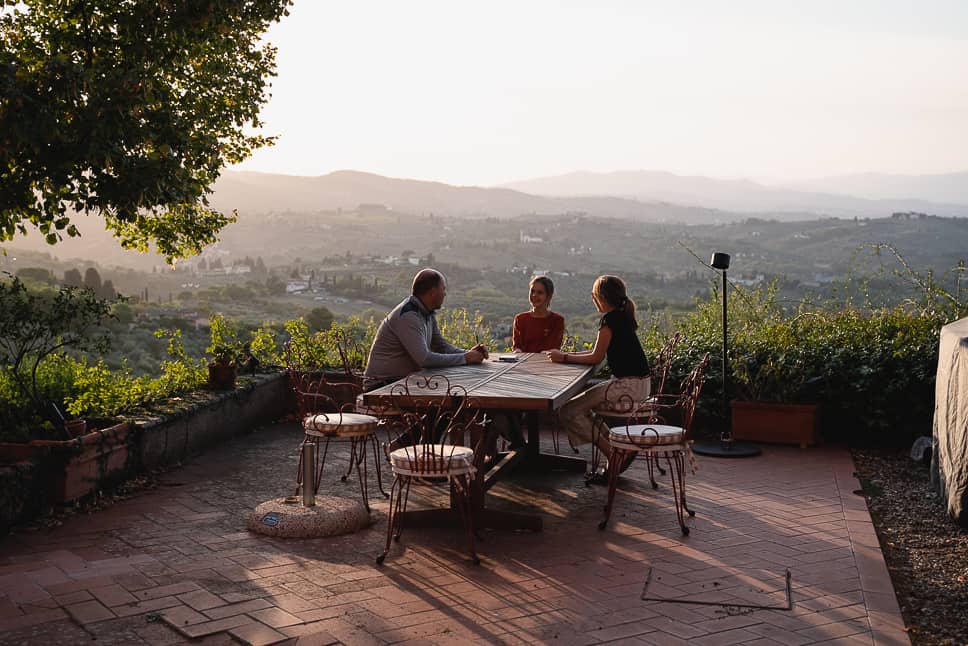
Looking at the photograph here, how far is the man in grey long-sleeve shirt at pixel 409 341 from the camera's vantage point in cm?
586

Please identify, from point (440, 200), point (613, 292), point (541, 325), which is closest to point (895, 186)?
point (440, 200)

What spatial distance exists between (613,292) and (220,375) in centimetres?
342

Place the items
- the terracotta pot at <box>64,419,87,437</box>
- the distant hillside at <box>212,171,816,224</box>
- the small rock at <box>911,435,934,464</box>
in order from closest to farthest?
Result: the terracotta pot at <box>64,419,87,437</box>, the small rock at <box>911,435,934,464</box>, the distant hillside at <box>212,171,816,224</box>

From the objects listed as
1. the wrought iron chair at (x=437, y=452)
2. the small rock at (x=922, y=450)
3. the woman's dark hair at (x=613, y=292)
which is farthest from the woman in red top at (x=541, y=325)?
the small rock at (x=922, y=450)

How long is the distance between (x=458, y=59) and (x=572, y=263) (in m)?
11.7

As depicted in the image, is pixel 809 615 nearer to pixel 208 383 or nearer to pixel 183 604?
pixel 183 604

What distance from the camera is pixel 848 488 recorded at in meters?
6.26

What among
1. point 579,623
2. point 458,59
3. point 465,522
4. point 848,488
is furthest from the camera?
point 458,59

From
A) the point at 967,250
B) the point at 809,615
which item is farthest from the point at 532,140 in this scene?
the point at 809,615

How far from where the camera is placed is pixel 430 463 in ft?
14.5

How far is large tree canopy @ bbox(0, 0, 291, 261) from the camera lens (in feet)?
17.0

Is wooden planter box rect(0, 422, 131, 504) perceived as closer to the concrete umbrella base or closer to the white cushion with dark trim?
the concrete umbrella base

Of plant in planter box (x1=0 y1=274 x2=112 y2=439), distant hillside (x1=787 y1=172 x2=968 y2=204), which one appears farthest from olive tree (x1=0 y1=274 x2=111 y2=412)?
distant hillside (x1=787 y1=172 x2=968 y2=204)

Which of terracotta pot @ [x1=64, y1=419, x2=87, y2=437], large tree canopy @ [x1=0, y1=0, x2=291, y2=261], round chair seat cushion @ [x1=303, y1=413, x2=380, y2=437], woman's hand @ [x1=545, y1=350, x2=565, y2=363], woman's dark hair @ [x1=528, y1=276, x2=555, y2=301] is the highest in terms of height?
large tree canopy @ [x1=0, y1=0, x2=291, y2=261]
